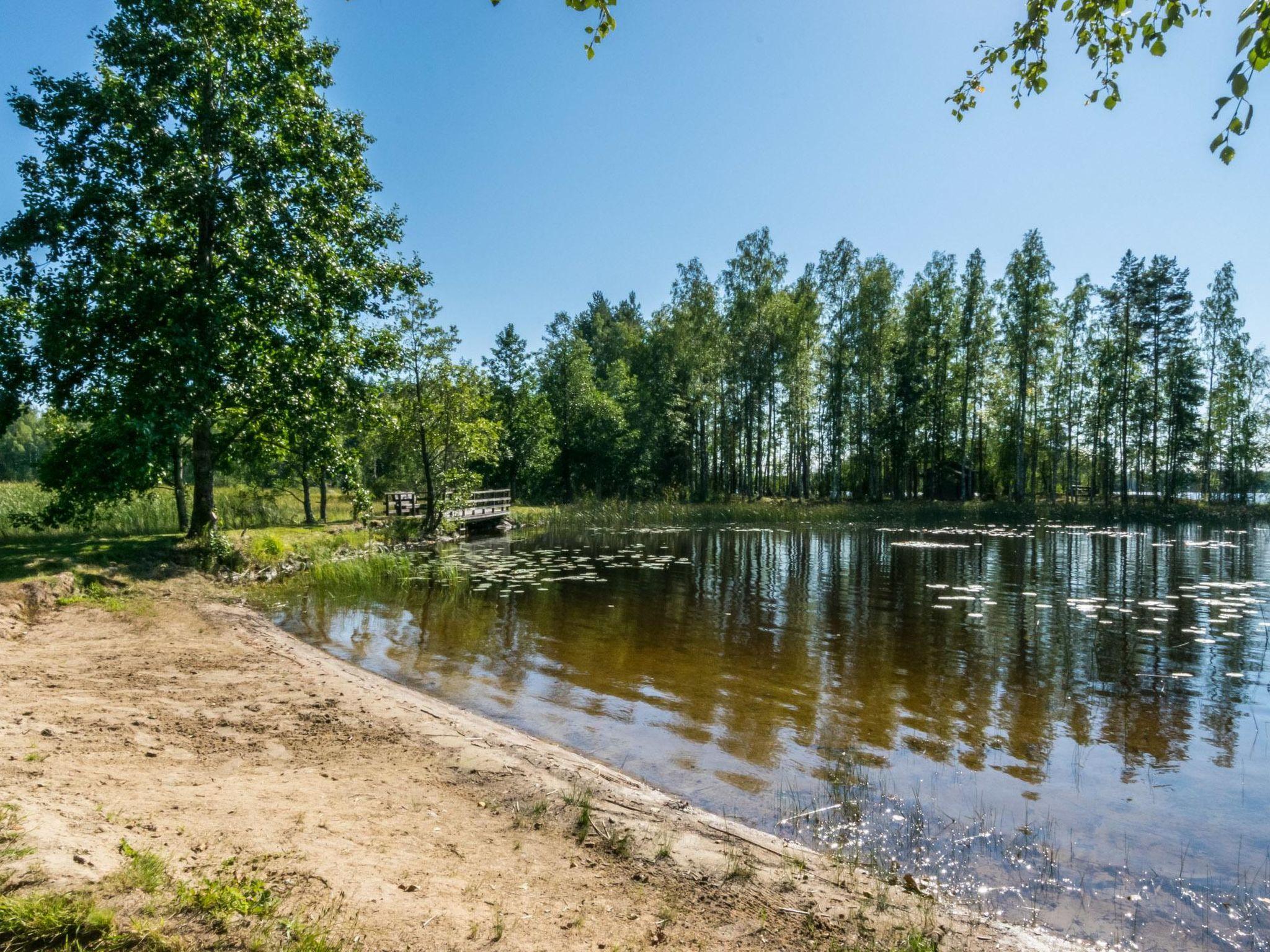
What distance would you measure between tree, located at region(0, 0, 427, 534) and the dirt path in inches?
358

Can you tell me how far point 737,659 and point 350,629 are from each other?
669 cm

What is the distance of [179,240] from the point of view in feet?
50.7

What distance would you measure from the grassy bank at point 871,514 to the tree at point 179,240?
73.2 ft

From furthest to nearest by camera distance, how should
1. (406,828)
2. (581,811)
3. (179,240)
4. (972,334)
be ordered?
(972,334)
(179,240)
(581,811)
(406,828)

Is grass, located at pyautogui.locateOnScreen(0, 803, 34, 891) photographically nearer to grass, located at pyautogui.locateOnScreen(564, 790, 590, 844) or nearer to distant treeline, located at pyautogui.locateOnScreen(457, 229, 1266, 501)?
grass, located at pyautogui.locateOnScreen(564, 790, 590, 844)

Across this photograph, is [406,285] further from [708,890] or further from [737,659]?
[708,890]

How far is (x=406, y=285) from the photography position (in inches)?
763

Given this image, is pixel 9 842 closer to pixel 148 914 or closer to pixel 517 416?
pixel 148 914

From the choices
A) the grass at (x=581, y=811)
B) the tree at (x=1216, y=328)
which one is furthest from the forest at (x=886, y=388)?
the grass at (x=581, y=811)

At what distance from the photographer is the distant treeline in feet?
153

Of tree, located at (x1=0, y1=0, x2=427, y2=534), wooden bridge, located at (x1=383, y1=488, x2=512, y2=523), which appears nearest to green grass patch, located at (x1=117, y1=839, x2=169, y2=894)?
tree, located at (x1=0, y1=0, x2=427, y2=534)

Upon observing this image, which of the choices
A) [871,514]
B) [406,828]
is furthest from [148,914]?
[871,514]

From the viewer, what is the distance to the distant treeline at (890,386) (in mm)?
46500

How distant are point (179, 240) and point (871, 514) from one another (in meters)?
39.1
